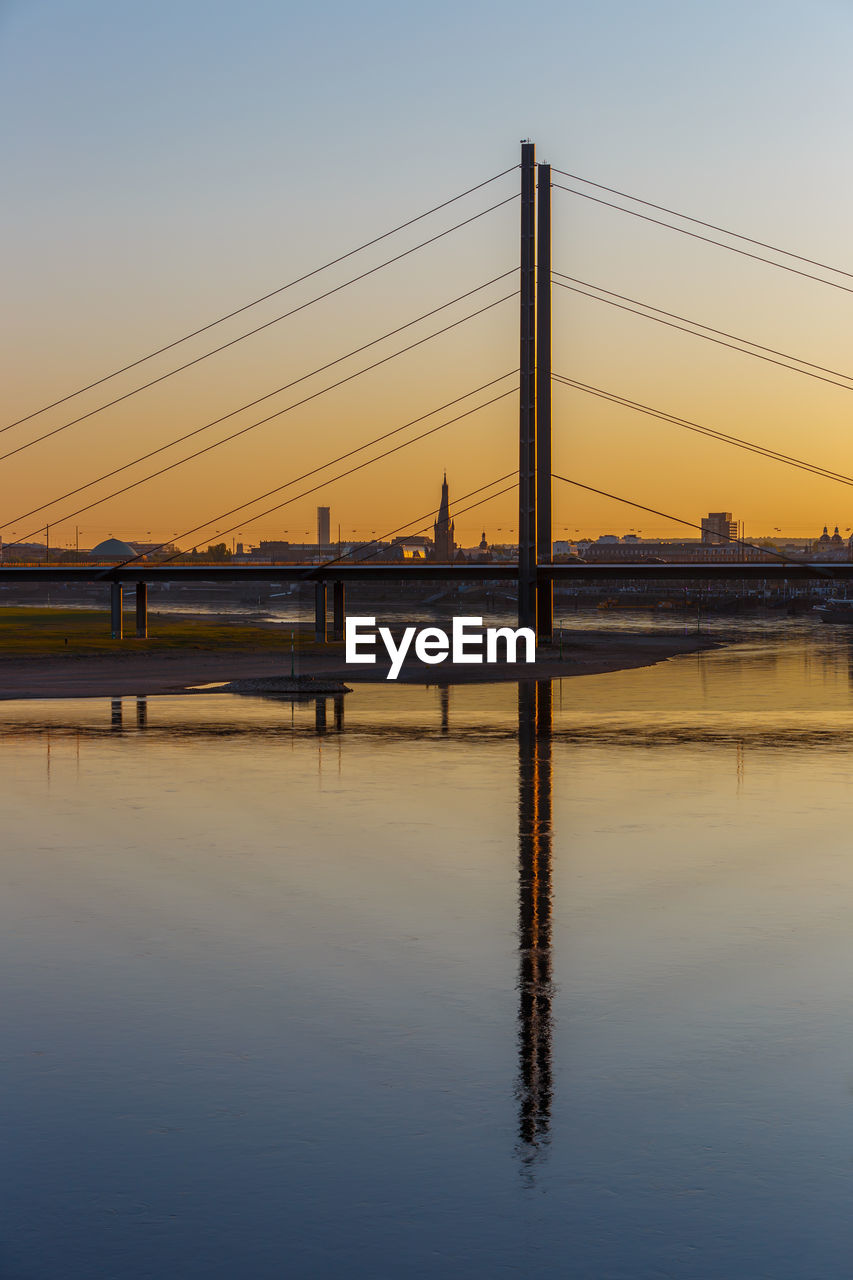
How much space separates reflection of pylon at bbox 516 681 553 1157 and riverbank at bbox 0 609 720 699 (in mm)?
31365

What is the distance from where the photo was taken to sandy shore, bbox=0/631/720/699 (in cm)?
6250

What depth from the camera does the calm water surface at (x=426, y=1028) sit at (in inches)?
380

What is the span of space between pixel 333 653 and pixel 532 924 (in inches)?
2905

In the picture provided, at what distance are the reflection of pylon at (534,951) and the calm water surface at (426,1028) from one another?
51mm

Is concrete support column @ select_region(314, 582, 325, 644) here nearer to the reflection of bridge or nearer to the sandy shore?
the sandy shore

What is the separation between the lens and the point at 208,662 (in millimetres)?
79625

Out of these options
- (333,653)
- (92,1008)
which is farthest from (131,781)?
(333,653)

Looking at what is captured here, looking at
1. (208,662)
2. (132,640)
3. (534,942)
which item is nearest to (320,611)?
(132,640)

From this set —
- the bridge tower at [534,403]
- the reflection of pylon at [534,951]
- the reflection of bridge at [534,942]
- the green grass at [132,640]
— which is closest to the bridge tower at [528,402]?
the bridge tower at [534,403]

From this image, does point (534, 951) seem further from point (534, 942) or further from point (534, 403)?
point (534, 403)

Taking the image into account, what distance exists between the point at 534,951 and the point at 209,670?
5691 cm

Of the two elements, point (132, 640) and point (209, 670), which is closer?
point (209, 670)

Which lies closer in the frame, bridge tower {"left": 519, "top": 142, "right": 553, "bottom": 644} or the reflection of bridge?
the reflection of bridge

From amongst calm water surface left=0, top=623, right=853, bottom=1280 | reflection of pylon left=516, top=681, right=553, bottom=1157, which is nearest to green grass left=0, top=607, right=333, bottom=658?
reflection of pylon left=516, top=681, right=553, bottom=1157
